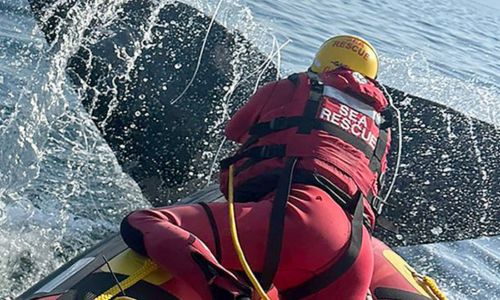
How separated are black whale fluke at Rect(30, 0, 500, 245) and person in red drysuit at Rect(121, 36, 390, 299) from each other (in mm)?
1642

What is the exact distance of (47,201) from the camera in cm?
450

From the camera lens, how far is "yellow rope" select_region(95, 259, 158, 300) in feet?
8.59

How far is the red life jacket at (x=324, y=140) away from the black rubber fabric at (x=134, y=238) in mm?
534

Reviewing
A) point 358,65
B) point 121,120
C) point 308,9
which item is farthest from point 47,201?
point 308,9

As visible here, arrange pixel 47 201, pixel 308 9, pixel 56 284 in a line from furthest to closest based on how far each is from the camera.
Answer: pixel 308 9
pixel 47 201
pixel 56 284

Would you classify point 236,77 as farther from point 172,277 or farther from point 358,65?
point 172,277

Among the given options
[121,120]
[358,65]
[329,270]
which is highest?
[358,65]

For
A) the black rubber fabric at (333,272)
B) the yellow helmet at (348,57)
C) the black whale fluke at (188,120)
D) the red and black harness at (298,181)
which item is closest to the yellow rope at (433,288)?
the red and black harness at (298,181)

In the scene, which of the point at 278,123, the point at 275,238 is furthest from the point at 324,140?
the point at 275,238

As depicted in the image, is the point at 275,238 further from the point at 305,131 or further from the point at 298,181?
the point at 305,131

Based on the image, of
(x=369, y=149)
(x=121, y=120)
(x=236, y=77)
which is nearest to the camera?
(x=369, y=149)

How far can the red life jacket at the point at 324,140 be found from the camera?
3.12 meters

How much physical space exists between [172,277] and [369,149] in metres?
1.08

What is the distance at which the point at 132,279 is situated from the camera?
8.91 feet
